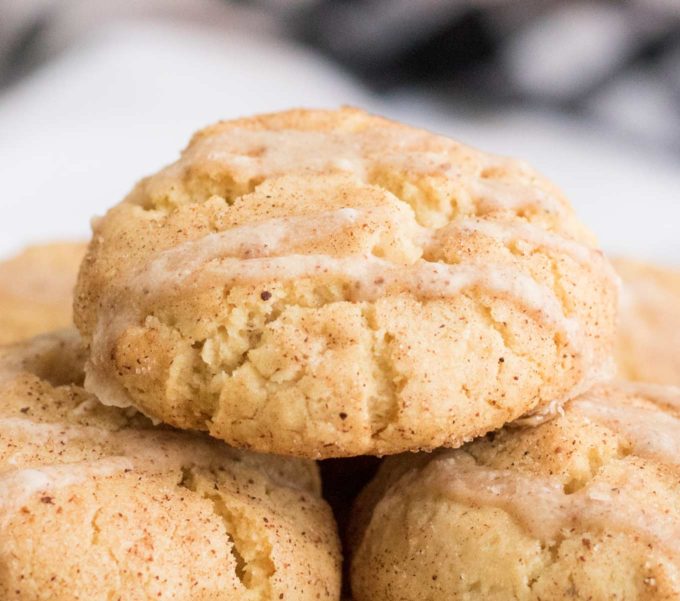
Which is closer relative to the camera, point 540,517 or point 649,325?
point 540,517

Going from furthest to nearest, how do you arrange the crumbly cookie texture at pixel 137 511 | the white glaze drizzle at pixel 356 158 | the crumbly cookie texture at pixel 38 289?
the crumbly cookie texture at pixel 38 289, the white glaze drizzle at pixel 356 158, the crumbly cookie texture at pixel 137 511

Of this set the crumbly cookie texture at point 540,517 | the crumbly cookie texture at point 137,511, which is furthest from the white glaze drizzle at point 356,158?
the crumbly cookie texture at point 137,511

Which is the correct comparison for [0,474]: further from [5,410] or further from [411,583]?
[411,583]

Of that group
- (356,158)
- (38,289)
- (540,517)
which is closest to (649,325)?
(356,158)

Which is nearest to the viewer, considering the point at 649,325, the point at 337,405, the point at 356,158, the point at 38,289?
the point at 337,405

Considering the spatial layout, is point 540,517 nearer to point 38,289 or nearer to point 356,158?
point 356,158

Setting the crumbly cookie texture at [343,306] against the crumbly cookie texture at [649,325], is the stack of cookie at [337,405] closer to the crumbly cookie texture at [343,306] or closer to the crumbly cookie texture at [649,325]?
the crumbly cookie texture at [343,306]

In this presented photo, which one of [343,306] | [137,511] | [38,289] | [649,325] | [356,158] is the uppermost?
[649,325]

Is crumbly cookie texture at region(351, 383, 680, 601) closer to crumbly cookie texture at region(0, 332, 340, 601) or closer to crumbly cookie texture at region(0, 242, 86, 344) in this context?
crumbly cookie texture at region(0, 332, 340, 601)
